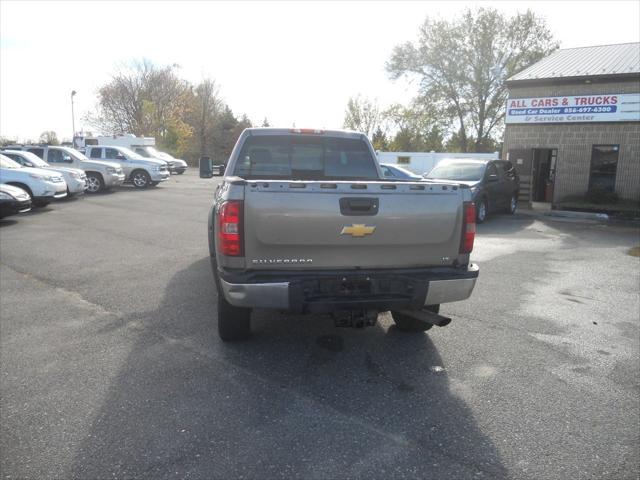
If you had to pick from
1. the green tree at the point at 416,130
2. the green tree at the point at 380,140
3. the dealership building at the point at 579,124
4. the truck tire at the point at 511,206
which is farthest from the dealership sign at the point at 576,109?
the green tree at the point at 380,140

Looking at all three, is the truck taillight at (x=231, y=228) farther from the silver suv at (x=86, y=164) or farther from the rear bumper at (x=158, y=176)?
the rear bumper at (x=158, y=176)

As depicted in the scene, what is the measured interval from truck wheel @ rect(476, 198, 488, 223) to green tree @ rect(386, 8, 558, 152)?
2737 cm

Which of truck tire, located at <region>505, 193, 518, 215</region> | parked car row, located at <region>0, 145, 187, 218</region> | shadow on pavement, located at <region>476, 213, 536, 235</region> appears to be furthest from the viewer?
truck tire, located at <region>505, 193, 518, 215</region>

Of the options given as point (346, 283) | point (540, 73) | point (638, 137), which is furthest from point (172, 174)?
point (346, 283)

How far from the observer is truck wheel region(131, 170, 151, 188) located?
22.5 metres

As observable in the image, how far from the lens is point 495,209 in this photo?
47.1 feet

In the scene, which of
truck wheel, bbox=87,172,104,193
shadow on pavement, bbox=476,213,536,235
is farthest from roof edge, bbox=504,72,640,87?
truck wheel, bbox=87,172,104,193

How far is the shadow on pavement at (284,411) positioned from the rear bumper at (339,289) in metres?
0.62

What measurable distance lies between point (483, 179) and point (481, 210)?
86 centimetres

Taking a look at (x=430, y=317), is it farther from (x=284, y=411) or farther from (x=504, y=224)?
(x=504, y=224)

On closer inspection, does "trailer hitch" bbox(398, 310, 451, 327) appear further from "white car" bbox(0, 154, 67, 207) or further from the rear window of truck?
"white car" bbox(0, 154, 67, 207)

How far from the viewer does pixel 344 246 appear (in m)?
3.73

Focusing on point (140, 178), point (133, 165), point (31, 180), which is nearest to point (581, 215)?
point (31, 180)

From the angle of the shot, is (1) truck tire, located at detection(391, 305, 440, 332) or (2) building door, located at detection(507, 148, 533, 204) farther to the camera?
(2) building door, located at detection(507, 148, 533, 204)
